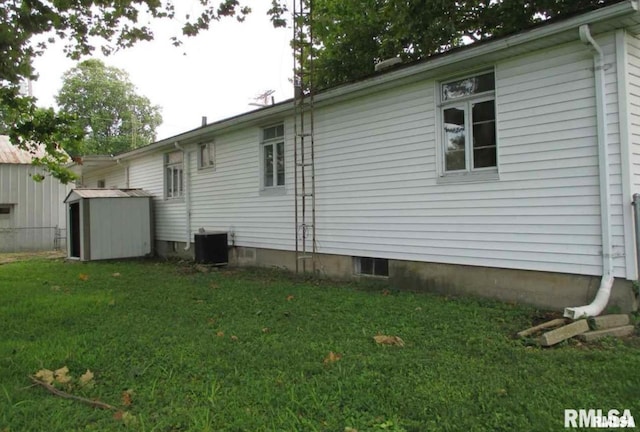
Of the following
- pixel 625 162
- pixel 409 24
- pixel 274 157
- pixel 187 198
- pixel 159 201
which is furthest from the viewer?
pixel 159 201

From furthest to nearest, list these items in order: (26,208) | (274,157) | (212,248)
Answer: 1. (26,208)
2. (212,248)
3. (274,157)

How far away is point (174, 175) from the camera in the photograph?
14.4 m

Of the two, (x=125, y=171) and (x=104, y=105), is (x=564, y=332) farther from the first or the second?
(x=104, y=105)

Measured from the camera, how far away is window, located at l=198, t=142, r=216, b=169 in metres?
12.6

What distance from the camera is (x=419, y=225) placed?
291 inches

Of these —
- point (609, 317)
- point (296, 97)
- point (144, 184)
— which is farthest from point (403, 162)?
point (144, 184)

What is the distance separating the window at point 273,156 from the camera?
10.3m

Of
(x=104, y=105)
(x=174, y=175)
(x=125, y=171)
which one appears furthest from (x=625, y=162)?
(x=104, y=105)

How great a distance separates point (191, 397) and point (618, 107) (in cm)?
524

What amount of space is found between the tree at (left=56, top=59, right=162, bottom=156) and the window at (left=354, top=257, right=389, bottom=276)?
3691 cm

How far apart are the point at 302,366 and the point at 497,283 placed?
3565mm

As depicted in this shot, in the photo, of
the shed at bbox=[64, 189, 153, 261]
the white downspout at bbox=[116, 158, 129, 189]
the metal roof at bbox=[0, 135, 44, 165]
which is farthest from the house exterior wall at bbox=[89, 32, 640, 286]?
the metal roof at bbox=[0, 135, 44, 165]

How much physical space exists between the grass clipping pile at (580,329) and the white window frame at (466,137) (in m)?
2.29

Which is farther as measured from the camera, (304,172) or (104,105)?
(104,105)
